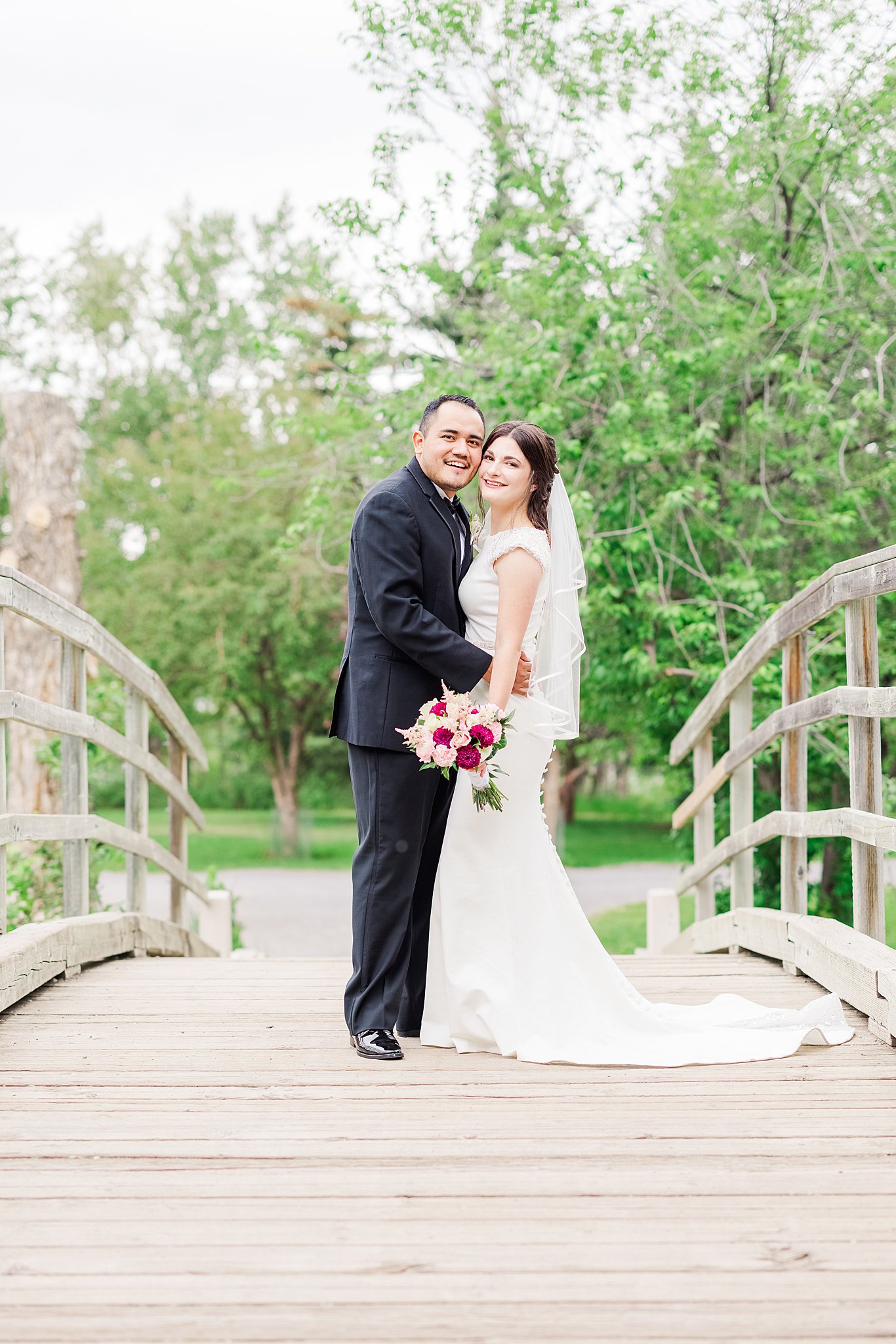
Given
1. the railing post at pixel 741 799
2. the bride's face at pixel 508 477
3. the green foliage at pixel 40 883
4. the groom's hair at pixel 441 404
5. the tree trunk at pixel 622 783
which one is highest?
the groom's hair at pixel 441 404

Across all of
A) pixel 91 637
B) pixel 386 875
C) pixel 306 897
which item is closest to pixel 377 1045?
pixel 386 875

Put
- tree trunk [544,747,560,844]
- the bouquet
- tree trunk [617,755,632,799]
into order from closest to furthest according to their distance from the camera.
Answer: the bouquet, tree trunk [544,747,560,844], tree trunk [617,755,632,799]

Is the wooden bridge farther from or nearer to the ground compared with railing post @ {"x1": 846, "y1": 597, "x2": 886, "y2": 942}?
nearer to the ground

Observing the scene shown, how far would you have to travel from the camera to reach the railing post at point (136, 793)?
5.13 m

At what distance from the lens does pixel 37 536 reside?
775 centimetres

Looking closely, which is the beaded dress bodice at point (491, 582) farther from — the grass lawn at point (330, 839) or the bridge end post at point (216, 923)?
the grass lawn at point (330, 839)

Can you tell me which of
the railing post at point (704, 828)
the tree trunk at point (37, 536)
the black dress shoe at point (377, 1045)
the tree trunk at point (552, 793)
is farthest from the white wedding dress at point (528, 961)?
the tree trunk at point (552, 793)

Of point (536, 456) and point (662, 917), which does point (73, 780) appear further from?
point (662, 917)

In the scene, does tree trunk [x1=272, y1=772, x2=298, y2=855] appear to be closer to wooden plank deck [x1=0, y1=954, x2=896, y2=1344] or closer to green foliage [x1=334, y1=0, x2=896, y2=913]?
green foliage [x1=334, y1=0, x2=896, y2=913]

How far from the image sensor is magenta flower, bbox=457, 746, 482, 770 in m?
3.02

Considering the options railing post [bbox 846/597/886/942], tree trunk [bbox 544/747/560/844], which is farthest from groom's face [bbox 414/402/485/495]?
tree trunk [bbox 544/747/560/844]

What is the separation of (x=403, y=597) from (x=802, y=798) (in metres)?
1.99

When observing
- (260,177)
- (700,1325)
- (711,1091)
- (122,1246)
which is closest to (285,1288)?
(122,1246)

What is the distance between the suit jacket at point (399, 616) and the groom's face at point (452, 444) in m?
0.05
